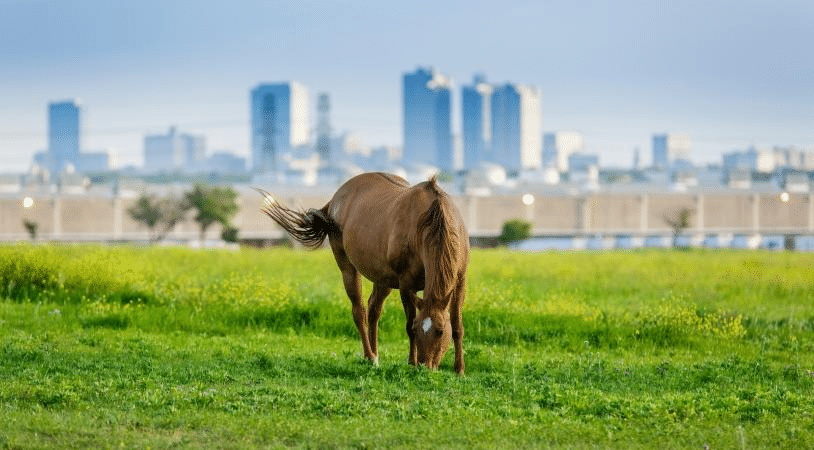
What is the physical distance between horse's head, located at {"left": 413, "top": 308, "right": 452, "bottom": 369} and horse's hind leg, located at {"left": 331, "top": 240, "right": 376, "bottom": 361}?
179 centimetres

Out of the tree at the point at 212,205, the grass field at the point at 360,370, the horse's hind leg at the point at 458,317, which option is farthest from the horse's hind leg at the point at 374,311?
the tree at the point at 212,205

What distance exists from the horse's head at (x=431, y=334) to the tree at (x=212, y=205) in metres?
61.5

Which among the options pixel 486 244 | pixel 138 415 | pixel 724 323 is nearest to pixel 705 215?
pixel 486 244

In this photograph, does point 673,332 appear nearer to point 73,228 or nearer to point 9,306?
point 9,306

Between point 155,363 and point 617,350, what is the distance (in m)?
5.49

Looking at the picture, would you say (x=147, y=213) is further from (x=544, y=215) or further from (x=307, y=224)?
(x=307, y=224)

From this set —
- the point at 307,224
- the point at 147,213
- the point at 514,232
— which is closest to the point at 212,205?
the point at 147,213

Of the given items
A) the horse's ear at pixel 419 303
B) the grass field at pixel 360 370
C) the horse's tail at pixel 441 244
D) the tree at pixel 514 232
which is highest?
the horse's tail at pixel 441 244

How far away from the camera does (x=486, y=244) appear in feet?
256

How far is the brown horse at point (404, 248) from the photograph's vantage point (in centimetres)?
921

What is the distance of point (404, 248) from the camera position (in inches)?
388

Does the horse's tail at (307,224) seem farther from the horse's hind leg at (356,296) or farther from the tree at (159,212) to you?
the tree at (159,212)

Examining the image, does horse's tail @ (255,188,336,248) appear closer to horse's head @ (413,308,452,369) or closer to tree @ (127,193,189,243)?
horse's head @ (413,308,452,369)

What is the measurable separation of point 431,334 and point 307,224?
3305 millimetres
